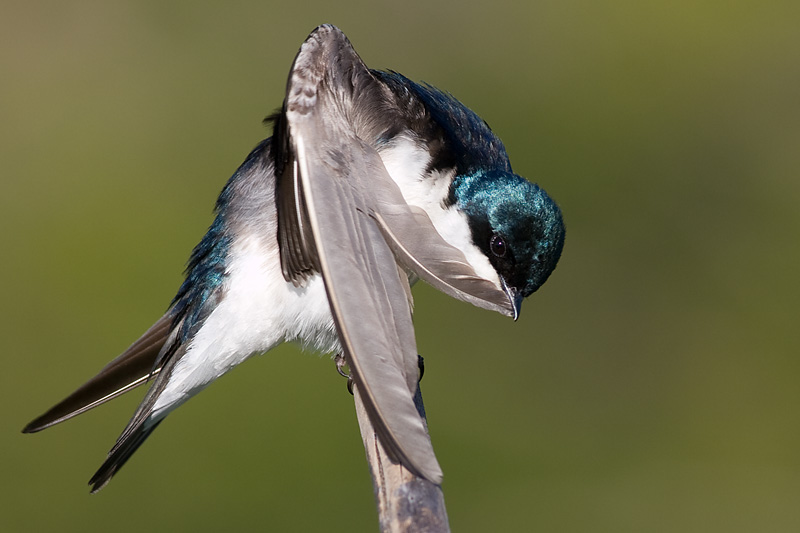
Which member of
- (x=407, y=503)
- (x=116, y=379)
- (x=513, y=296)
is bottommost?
(x=407, y=503)

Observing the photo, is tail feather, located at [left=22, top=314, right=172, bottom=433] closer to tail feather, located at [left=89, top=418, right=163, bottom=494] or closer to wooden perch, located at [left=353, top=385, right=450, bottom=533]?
tail feather, located at [left=89, top=418, right=163, bottom=494]

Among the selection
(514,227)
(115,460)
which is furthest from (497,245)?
(115,460)

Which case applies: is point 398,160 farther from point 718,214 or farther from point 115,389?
point 718,214

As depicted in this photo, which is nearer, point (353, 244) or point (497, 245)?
point (353, 244)

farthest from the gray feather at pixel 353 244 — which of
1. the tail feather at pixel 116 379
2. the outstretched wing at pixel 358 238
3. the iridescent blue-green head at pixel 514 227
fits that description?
the tail feather at pixel 116 379

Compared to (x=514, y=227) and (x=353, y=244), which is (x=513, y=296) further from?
(x=353, y=244)

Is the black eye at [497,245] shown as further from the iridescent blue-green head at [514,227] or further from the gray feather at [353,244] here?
the gray feather at [353,244]

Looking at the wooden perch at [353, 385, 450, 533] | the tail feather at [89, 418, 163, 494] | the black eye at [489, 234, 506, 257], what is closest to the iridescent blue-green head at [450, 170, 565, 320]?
the black eye at [489, 234, 506, 257]

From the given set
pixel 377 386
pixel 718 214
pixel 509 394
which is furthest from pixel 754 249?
pixel 377 386
